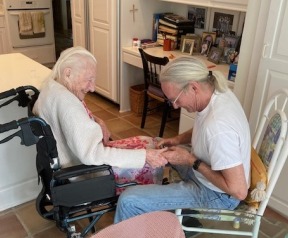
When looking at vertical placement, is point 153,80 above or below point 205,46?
below

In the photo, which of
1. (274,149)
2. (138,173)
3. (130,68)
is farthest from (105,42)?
(274,149)

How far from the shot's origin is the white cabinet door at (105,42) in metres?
3.52

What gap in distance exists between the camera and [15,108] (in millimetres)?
1987

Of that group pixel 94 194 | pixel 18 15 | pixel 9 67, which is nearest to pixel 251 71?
pixel 94 194

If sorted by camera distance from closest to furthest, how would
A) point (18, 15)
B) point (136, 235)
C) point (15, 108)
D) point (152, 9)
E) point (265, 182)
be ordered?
point (136, 235), point (265, 182), point (15, 108), point (152, 9), point (18, 15)

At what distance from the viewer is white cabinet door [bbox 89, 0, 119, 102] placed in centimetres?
352

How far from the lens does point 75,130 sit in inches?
54.8

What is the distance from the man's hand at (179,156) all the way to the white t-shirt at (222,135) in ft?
0.16

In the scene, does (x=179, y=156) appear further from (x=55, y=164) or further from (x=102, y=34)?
(x=102, y=34)

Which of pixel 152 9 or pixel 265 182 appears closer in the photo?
pixel 265 182

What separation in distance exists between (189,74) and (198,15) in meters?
2.28

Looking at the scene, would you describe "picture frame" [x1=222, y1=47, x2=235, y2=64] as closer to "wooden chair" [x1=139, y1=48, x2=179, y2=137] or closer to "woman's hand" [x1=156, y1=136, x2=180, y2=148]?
"wooden chair" [x1=139, y1=48, x2=179, y2=137]

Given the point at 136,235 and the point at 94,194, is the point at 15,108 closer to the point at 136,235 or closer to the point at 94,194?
the point at 94,194

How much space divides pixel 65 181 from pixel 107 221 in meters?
0.68
